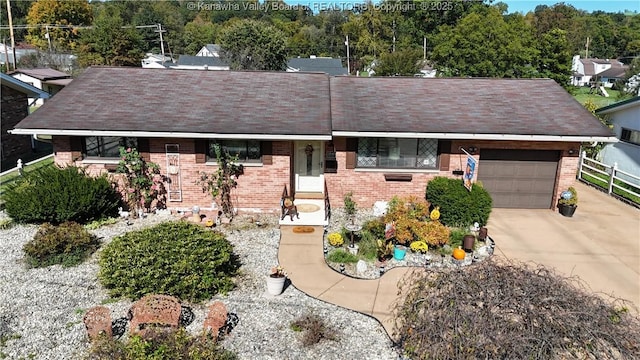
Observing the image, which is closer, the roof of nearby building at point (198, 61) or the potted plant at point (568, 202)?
the potted plant at point (568, 202)

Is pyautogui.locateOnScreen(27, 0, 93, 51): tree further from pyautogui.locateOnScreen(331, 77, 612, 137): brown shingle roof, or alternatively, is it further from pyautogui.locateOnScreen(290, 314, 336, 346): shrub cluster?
pyautogui.locateOnScreen(290, 314, 336, 346): shrub cluster

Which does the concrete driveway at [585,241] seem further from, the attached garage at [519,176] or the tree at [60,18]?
the tree at [60,18]

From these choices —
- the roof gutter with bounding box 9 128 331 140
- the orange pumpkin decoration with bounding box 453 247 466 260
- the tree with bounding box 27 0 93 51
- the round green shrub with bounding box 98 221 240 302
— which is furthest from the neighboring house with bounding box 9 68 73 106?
the tree with bounding box 27 0 93 51

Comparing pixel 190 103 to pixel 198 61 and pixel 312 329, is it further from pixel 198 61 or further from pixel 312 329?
pixel 198 61

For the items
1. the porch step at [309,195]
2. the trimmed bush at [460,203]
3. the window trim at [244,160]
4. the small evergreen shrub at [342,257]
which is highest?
the window trim at [244,160]

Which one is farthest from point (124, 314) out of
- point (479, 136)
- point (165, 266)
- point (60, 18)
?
point (60, 18)

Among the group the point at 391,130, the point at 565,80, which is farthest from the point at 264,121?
the point at 565,80

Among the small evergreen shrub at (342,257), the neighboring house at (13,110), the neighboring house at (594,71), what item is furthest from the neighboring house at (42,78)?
the neighboring house at (594,71)

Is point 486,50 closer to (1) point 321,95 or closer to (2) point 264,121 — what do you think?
(1) point 321,95
